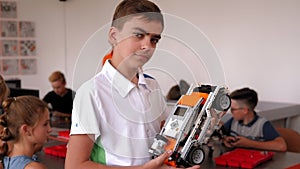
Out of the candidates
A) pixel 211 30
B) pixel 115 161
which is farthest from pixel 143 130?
pixel 211 30

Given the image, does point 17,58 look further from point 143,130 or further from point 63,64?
point 143,130

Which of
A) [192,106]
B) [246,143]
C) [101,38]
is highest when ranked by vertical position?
[101,38]

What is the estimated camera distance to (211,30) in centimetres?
397

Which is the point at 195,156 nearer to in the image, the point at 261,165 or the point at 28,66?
the point at 261,165

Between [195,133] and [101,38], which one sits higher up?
[101,38]

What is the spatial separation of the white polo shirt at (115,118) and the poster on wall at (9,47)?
13.3 ft

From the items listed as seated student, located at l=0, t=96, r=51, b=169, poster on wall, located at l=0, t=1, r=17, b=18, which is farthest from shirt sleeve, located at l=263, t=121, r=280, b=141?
poster on wall, located at l=0, t=1, r=17, b=18

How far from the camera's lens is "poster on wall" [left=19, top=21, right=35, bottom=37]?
4818 millimetres

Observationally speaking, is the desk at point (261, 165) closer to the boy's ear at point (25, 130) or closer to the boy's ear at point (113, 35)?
the boy's ear at point (25, 130)

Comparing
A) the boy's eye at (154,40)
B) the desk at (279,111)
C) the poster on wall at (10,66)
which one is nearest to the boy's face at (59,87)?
the poster on wall at (10,66)

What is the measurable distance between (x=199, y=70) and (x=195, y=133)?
17cm

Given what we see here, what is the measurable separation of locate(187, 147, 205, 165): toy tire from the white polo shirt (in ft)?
0.33

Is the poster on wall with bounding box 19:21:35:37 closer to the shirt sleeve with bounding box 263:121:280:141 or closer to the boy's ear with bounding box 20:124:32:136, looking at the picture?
the shirt sleeve with bounding box 263:121:280:141

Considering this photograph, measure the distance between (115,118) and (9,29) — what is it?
4.19 m
